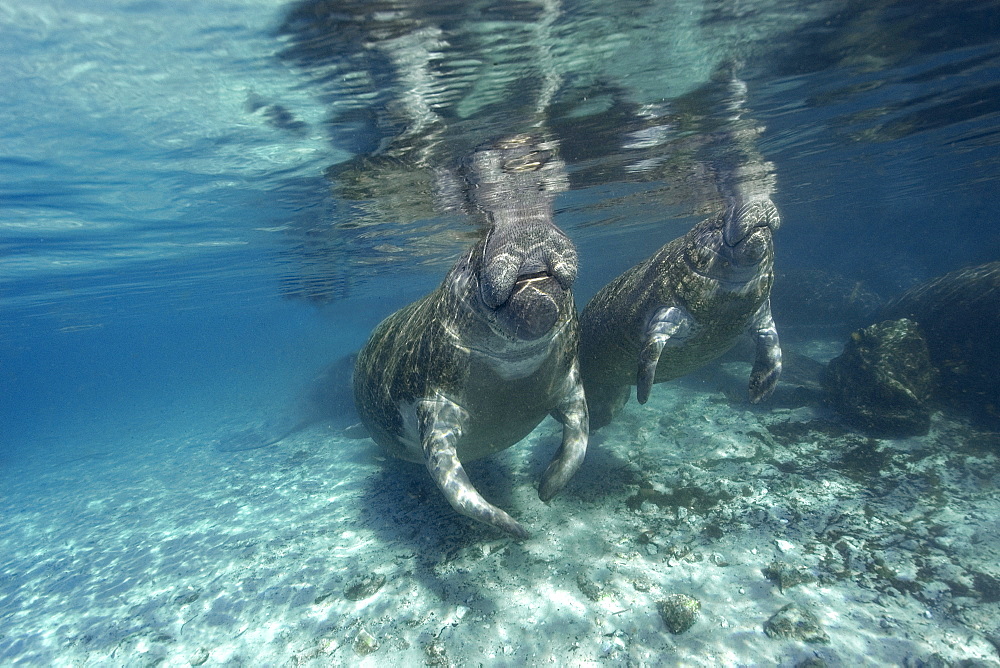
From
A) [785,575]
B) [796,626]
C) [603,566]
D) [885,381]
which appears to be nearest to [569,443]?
[603,566]

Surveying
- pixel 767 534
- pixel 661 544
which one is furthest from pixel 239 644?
pixel 767 534

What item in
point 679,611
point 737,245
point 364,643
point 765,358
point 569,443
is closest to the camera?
point 679,611

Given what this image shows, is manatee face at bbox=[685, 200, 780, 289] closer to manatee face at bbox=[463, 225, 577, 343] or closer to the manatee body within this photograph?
the manatee body

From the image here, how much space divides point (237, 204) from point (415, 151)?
527cm

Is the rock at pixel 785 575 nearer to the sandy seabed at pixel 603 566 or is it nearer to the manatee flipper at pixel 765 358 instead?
the sandy seabed at pixel 603 566

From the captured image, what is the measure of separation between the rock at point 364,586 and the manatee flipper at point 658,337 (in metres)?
3.41

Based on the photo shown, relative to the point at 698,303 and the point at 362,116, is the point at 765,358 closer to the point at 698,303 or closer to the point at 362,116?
the point at 698,303

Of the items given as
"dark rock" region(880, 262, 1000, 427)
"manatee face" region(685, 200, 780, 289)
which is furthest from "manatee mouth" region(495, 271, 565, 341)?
"dark rock" region(880, 262, 1000, 427)

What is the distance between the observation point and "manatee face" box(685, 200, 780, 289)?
4566mm

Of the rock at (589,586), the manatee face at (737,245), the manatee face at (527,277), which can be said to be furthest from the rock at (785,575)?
the manatee face at (527,277)

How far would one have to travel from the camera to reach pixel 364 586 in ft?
15.6

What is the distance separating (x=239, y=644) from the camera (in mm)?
4379

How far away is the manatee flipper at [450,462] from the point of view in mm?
3988

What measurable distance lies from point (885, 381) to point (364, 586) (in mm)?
7859
